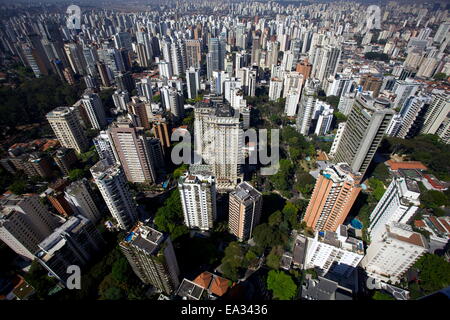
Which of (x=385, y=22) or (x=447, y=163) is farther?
(x=385, y=22)

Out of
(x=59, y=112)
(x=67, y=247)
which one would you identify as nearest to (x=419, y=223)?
(x=67, y=247)

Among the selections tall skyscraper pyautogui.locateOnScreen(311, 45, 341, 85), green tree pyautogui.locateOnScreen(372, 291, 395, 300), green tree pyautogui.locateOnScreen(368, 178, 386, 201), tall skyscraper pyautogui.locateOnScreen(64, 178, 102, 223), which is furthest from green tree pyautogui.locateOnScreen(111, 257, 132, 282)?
tall skyscraper pyautogui.locateOnScreen(311, 45, 341, 85)

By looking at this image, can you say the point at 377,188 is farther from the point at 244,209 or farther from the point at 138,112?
the point at 138,112

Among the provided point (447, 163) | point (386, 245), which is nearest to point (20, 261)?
point (386, 245)

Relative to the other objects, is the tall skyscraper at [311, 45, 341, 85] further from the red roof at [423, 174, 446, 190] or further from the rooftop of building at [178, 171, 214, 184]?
the rooftop of building at [178, 171, 214, 184]
